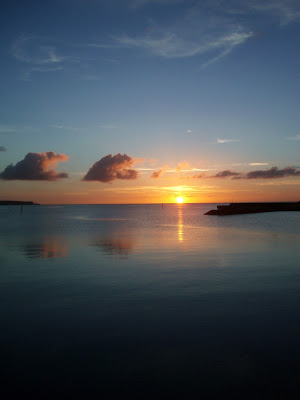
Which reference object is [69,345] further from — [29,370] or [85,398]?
[85,398]

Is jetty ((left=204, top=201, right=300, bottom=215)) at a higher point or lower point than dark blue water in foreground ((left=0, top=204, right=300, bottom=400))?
higher

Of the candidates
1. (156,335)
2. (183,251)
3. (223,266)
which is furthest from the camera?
(183,251)

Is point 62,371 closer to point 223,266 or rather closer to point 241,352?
point 241,352

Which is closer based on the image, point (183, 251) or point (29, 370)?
point (29, 370)

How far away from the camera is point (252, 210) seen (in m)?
134

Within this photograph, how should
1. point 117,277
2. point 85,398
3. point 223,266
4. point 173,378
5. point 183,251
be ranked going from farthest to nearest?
point 183,251, point 223,266, point 117,277, point 173,378, point 85,398

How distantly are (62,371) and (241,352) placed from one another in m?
4.67

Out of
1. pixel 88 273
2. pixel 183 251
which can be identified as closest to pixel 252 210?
pixel 183 251

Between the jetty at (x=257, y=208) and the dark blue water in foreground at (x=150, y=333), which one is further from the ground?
the jetty at (x=257, y=208)

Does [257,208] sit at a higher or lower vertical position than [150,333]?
higher

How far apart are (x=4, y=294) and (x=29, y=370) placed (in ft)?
25.0

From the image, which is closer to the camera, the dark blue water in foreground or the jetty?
the dark blue water in foreground

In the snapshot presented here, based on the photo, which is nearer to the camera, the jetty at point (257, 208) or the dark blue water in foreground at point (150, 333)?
the dark blue water in foreground at point (150, 333)

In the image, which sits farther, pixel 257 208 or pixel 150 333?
pixel 257 208
